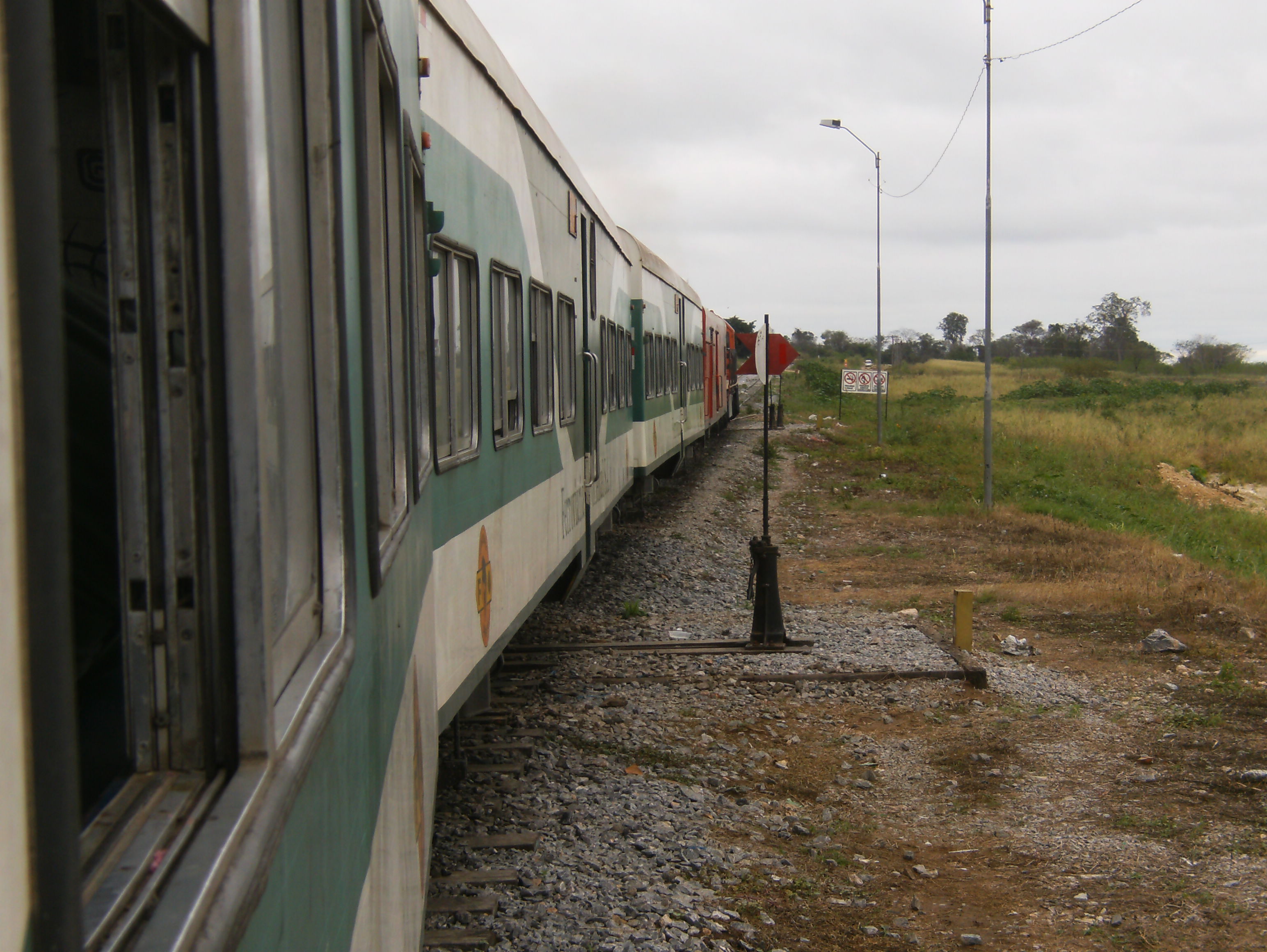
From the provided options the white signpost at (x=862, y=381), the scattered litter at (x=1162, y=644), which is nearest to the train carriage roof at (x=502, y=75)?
the scattered litter at (x=1162, y=644)

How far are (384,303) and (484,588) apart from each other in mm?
2799

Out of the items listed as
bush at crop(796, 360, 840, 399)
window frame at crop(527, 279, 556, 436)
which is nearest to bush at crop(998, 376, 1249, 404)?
bush at crop(796, 360, 840, 399)

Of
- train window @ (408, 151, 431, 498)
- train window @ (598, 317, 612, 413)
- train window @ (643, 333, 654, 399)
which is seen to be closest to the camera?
train window @ (408, 151, 431, 498)

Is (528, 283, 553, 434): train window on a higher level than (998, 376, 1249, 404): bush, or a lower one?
higher

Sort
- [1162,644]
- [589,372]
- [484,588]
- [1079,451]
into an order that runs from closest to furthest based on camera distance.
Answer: [484,588]
[589,372]
[1162,644]
[1079,451]

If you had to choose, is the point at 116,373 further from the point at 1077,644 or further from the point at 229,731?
the point at 1077,644

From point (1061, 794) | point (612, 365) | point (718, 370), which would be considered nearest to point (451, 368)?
point (1061, 794)

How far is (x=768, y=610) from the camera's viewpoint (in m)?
9.52

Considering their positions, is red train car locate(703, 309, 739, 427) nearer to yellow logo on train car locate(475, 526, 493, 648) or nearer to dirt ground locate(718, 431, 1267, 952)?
dirt ground locate(718, 431, 1267, 952)

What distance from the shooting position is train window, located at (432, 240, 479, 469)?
447cm

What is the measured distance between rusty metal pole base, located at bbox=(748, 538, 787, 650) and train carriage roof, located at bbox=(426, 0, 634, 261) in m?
3.13

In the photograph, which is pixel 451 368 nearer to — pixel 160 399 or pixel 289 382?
pixel 289 382

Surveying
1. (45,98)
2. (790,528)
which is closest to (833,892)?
(45,98)

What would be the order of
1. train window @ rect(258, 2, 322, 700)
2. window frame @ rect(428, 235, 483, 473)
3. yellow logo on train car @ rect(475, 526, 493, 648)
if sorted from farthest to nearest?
1. yellow logo on train car @ rect(475, 526, 493, 648)
2. window frame @ rect(428, 235, 483, 473)
3. train window @ rect(258, 2, 322, 700)
